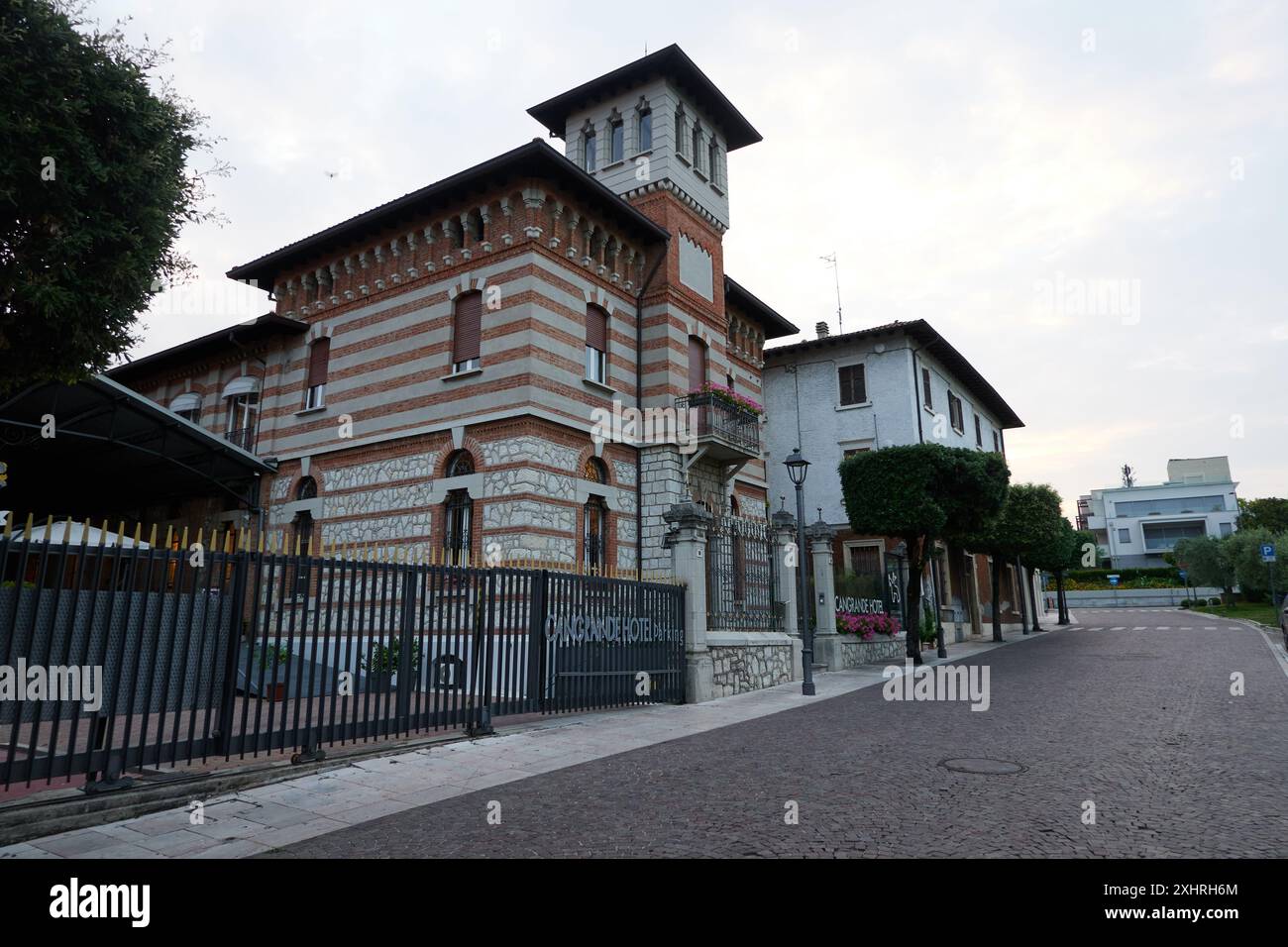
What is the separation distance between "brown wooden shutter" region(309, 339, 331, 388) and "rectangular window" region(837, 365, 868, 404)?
18400 mm

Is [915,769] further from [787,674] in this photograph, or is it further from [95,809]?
[787,674]

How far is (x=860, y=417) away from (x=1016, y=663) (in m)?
11.7

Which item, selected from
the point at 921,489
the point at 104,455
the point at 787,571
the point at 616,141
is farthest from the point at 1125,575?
the point at 104,455

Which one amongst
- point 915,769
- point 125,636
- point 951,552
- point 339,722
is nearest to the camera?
point 125,636

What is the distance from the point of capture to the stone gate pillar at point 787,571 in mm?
15219

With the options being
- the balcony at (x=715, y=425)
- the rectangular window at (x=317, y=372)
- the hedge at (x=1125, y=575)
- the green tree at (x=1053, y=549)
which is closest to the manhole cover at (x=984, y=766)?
the balcony at (x=715, y=425)

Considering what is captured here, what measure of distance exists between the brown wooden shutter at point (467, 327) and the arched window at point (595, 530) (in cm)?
431

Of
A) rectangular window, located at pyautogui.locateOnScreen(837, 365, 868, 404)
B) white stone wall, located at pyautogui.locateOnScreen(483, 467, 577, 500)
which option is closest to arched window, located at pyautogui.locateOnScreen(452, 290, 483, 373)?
white stone wall, located at pyautogui.locateOnScreen(483, 467, 577, 500)

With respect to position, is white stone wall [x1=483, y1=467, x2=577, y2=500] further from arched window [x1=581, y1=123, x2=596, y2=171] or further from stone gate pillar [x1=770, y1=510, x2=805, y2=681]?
arched window [x1=581, y1=123, x2=596, y2=171]

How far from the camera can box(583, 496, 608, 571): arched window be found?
1652 cm

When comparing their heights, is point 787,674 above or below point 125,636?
below
